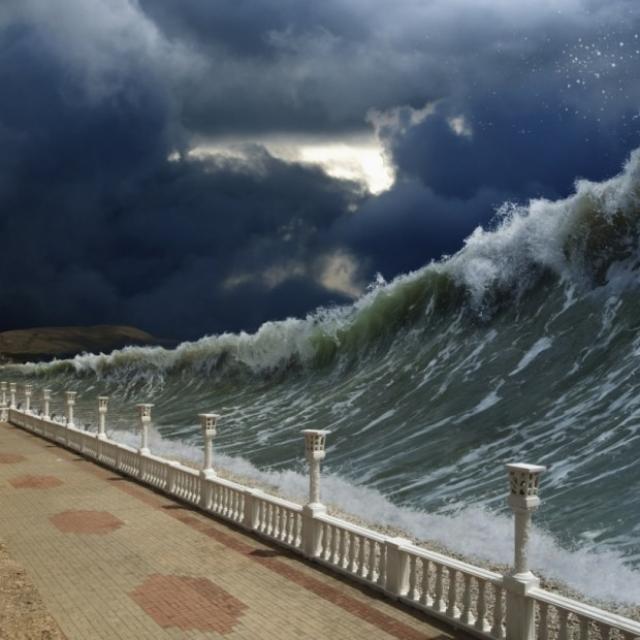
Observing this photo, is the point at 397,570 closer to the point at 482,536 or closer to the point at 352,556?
the point at 352,556

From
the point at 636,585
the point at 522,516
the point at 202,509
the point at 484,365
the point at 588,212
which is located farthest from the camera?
the point at 588,212

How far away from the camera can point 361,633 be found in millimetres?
8172

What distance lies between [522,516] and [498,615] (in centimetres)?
113

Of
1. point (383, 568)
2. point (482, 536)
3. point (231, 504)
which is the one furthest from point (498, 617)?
point (231, 504)

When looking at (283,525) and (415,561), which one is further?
(283,525)

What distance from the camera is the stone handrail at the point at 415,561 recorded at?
7449 mm

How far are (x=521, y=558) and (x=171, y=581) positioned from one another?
176 inches

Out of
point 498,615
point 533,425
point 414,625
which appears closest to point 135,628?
point 414,625

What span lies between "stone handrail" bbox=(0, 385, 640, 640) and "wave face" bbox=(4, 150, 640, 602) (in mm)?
3483

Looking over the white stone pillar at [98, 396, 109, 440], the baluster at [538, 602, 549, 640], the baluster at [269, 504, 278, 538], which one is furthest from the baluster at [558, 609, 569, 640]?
the white stone pillar at [98, 396, 109, 440]

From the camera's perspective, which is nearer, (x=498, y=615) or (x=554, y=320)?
(x=498, y=615)

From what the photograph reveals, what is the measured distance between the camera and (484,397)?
77.8ft

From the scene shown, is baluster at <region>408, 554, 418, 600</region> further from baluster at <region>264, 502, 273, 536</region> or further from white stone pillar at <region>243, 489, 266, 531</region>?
white stone pillar at <region>243, 489, 266, 531</region>

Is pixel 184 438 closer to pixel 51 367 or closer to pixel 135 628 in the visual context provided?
pixel 135 628
